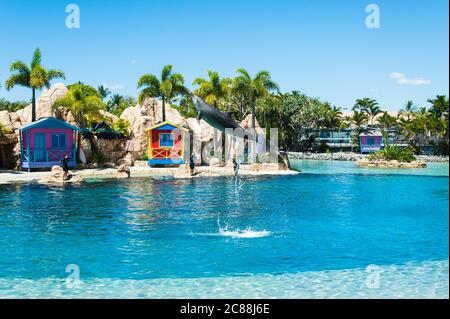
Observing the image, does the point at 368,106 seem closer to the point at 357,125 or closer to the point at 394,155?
the point at 357,125

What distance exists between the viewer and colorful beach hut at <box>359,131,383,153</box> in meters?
61.4

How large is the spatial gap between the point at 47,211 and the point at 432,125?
48916mm

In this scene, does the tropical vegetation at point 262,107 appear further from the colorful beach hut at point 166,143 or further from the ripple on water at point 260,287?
the ripple on water at point 260,287

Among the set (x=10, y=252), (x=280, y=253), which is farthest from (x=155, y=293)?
(x=10, y=252)

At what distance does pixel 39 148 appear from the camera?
32969 millimetres

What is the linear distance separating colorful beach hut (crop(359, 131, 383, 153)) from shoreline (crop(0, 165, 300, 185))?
30013mm

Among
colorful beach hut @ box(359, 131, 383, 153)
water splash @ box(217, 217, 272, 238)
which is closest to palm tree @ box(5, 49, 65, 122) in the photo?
water splash @ box(217, 217, 272, 238)

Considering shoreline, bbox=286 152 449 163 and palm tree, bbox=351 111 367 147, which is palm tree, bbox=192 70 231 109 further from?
palm tree, bbox=351 111 367 147

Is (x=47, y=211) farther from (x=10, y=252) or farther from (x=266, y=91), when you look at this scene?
(x=266, y=91)

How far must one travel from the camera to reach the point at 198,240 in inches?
530

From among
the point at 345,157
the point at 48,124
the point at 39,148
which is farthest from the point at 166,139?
the point at 345,157

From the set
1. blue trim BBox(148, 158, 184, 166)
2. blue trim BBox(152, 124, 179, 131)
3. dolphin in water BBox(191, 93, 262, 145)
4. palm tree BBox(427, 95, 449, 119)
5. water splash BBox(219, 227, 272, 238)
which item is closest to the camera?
water splash BBox(219, 227, 272, 238)

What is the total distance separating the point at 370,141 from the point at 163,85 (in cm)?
3271

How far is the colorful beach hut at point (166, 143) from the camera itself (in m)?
Answer: 36.9
